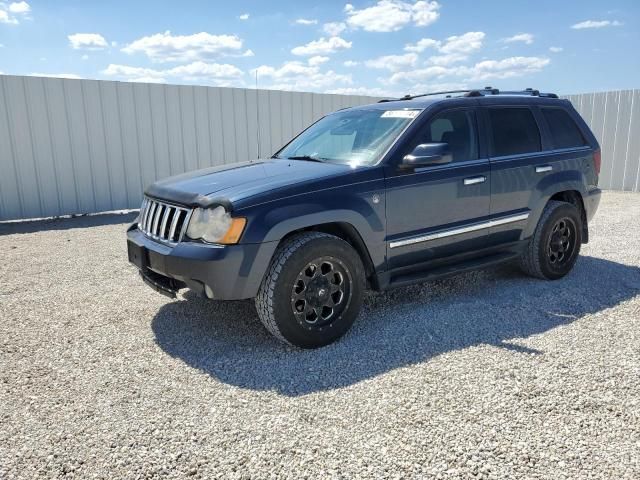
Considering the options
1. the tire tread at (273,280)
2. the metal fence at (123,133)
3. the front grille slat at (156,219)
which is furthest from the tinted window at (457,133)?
the metal fence at (123,133)

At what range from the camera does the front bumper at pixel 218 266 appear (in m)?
3.24

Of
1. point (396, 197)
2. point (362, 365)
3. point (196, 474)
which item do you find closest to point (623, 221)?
point (396, 197)

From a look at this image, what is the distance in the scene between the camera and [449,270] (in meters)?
4.23

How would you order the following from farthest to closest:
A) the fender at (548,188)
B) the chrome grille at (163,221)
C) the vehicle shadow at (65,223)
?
the vehicle shadow at (65,223)
the fender at (548,188)
the chrome grille at (163,221)

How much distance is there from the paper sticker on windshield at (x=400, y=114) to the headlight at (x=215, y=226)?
1.77m

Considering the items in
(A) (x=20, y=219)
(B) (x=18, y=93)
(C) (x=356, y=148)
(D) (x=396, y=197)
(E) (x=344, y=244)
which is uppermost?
(B) (x=18, y=93)

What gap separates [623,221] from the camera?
28.1 feet

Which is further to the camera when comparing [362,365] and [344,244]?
[344,244]

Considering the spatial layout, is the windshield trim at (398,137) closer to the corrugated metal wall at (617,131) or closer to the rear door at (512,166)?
the rear door at (512,166)

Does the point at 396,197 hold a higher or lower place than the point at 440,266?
higher

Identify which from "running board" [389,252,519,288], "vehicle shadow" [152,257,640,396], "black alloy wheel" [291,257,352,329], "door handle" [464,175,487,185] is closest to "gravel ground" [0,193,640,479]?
"vehicle shadow" [152,257,640,396]

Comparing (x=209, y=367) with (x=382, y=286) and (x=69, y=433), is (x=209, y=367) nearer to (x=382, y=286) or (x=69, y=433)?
(x=69, y=433)

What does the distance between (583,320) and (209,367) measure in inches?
117

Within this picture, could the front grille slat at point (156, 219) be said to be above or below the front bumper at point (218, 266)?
above
